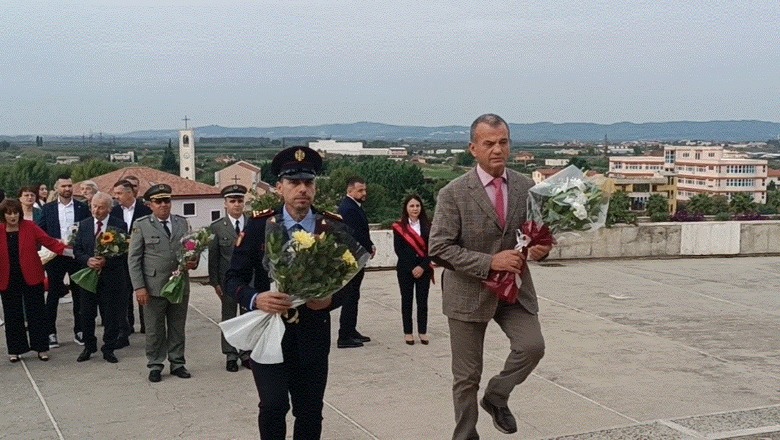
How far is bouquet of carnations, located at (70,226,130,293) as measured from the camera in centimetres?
852

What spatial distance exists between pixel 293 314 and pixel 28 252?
487 centimetres

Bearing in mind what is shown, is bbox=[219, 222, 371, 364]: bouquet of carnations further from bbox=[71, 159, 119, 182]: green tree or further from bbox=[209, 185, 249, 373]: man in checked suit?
bbox=[71, 159, 119, 182]: green tree

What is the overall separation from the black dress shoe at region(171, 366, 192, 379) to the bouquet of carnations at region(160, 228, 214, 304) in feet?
2.00

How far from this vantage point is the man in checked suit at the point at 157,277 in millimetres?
7867

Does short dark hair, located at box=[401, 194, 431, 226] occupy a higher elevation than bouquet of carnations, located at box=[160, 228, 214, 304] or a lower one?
higher

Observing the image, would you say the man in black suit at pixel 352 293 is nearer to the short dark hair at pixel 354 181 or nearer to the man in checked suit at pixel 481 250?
the short dark hair at pixel 354 181

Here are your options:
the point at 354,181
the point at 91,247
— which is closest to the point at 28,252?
the point at 91,247

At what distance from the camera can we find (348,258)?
14.9 feet

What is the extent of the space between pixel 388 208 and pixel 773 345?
30860mm

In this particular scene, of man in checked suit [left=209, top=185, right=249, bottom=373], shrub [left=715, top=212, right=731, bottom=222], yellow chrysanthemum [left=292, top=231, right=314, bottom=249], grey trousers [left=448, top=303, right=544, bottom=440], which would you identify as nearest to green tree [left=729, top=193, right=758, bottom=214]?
shrub [left=715, top=212, right=731, bottom=222]

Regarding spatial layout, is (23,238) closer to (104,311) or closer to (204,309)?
(104,311)

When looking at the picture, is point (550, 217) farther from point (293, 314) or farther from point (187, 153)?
point (187, 153)

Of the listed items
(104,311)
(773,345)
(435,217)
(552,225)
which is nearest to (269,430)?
(435,217)

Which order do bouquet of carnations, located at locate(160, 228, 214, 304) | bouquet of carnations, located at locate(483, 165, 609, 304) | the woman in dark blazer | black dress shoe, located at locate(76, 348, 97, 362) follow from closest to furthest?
bouquet of carnations, located at locate(483, 165, 609, 304) < bouquet of carnations, located at locate(160, 228, 214, 304) < black dress shoe, located at locate(76, 348, 97, 362) < the woman in dark blazer
